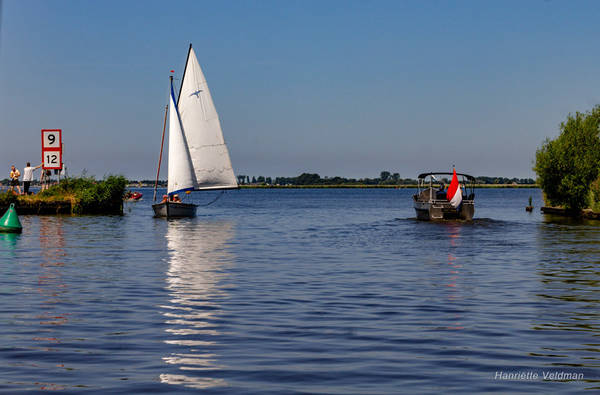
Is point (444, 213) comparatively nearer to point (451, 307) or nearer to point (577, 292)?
point (577, 292)

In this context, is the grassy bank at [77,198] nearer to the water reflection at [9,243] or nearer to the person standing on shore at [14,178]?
the person standing on shore at [14,178]

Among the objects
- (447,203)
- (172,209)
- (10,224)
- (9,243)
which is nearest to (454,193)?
(447,203)

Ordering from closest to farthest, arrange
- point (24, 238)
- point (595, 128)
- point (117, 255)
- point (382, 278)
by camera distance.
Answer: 1. point (382, 278)
2. point (117, 255)
3. point (24, 238)
4. point (595, 128)

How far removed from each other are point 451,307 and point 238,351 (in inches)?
279

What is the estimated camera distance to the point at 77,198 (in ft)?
233

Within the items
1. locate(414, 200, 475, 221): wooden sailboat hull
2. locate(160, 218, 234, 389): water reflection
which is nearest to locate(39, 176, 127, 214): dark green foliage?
locate(414, 200, 475, 221): wooden sailboat hull

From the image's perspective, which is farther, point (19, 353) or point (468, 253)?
point (468, 253)

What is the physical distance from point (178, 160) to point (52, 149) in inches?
442

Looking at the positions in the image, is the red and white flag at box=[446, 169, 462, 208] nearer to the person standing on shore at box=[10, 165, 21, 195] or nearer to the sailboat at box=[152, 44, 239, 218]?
the sailboat at box=[152, 44, 239, 218]

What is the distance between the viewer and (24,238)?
41688 mm

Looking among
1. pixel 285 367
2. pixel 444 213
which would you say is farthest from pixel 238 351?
pixel 444 213

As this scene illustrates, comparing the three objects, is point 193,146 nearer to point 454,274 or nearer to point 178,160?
point 178,160

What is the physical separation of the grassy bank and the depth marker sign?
7.17 meters

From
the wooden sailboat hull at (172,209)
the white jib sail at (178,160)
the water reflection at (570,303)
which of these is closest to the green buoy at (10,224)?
the wooden sailboat hull at (172,209)
